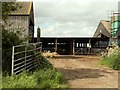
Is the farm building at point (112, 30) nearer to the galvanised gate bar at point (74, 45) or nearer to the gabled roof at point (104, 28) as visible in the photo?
the gabled roof at point (104, 28)

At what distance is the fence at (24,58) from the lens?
13708 millimetres

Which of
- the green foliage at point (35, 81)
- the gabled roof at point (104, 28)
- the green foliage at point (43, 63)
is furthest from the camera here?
the gabled roof at point (104, 28)

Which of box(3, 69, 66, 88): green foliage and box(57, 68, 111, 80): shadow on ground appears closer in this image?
box(3, 69, 66, 88): green foliage

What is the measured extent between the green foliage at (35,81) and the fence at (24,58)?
2.16ft

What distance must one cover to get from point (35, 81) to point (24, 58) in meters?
2.79

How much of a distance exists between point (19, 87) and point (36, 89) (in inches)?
23.4

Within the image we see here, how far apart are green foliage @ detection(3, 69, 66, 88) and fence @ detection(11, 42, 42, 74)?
66 centimetres

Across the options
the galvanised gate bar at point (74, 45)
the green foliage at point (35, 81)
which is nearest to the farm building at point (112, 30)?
the galvanised gate bar at point (74, 45)

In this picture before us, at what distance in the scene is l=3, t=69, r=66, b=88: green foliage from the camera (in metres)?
11.3

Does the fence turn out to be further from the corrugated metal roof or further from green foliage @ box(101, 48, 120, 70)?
the corrugated metal roof

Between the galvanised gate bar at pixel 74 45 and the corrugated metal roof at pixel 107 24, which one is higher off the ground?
the corrugated metal roof at pixel 107 24

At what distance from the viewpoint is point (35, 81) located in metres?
12.2

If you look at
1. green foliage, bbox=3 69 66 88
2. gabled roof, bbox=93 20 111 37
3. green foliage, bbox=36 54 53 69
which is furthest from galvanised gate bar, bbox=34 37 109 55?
green foliage, bbox=3 69 66 88

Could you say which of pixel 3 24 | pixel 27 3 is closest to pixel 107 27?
pixel 27 3
